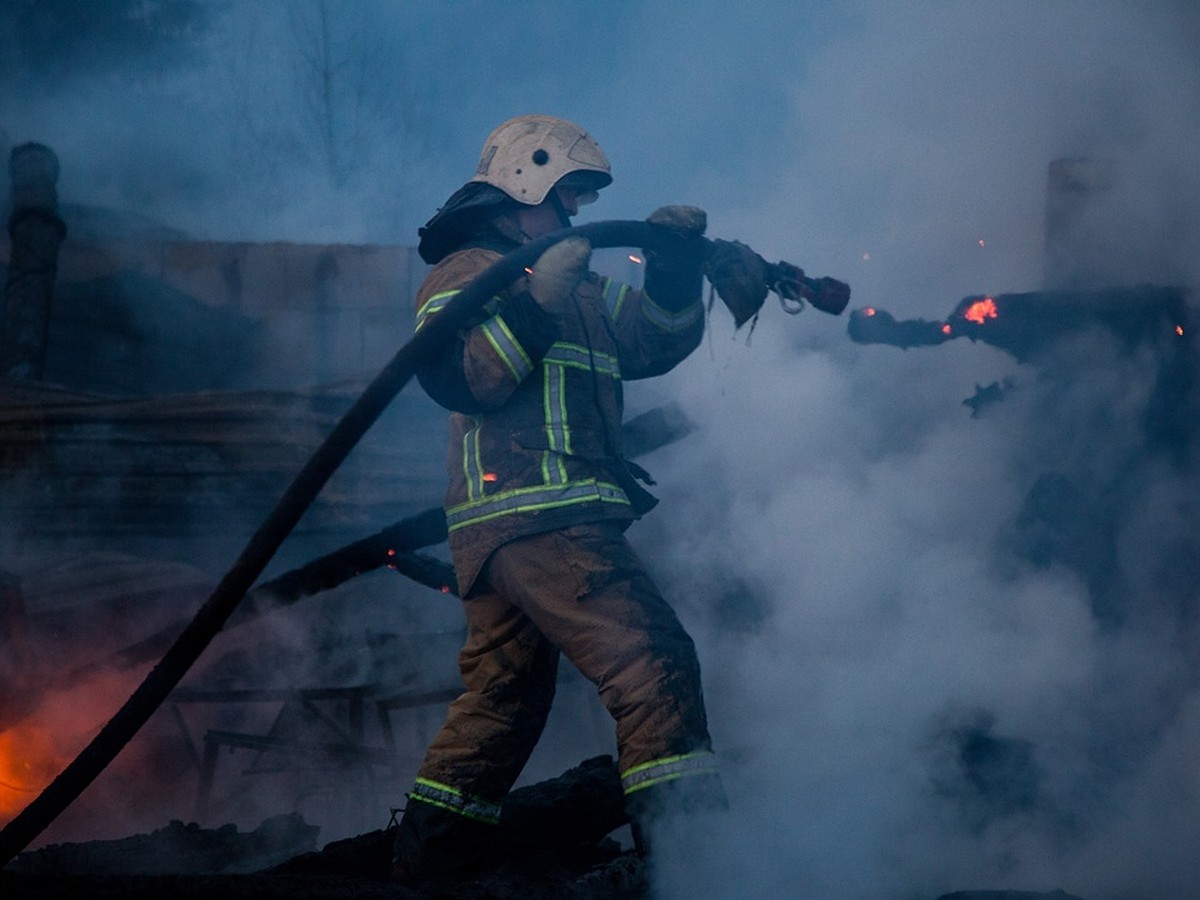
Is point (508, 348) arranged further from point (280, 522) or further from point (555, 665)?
point (555, 665)

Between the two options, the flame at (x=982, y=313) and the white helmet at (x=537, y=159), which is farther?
the flame at (x=982, y=313)

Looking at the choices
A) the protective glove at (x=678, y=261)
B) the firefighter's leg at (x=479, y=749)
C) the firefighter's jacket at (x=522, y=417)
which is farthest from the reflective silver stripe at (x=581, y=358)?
the firefighter's leg at (x=479, y=749)

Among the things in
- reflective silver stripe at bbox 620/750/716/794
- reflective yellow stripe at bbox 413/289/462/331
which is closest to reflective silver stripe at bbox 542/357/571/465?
reflective yellow stripe at bbox 413/289/462/331

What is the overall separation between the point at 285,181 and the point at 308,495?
12702 millimetres

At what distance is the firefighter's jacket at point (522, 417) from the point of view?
286 centimetres

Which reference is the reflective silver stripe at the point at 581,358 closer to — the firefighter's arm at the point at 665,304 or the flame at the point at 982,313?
the firefighter's arm at the point at 665,304

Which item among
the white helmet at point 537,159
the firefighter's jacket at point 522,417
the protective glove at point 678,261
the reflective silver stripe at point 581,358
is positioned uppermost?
the white helmet at point 537,159

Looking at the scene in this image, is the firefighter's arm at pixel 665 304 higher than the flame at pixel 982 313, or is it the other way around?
the flame at pixel 982 313

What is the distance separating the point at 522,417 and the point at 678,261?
2.38 ft

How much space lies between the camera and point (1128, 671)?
16.1 feet

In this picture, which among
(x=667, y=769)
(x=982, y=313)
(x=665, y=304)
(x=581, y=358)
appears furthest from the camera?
(x=982, y=313)

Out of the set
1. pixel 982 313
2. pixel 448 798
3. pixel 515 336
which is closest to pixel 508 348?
pixel 515 336

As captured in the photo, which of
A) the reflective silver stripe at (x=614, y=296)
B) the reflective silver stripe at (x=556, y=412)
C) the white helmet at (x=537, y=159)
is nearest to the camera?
the reflective silver stripe at (x=556, y=412)

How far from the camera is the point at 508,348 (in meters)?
2.83
